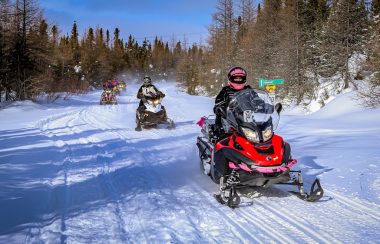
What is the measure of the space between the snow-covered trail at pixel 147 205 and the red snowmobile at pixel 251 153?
0.24 meters

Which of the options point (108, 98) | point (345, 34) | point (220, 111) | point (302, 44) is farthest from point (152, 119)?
point (302, 44)

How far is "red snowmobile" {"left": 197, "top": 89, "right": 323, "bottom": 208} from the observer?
187 inches

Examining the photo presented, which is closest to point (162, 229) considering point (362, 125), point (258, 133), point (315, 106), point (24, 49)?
point (258, 133)

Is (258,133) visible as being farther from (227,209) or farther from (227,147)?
(227,209)

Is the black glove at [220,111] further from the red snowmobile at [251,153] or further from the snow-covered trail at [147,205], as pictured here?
the snow-covered trail at [147,205]

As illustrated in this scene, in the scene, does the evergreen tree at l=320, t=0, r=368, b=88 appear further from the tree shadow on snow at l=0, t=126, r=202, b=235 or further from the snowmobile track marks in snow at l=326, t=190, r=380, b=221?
the snowmobile track marks in snow at l=326, t=190, r=380, b=221

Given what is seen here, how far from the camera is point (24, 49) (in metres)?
23.4

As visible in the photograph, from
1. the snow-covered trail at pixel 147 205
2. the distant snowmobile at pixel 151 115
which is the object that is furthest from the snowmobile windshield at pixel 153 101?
the snow-covered trail at pixel 147 205

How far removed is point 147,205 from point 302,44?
23935mm

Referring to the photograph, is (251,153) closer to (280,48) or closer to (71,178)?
(71,178)

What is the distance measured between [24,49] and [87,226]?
2239cm

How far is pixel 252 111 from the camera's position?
16.7ft

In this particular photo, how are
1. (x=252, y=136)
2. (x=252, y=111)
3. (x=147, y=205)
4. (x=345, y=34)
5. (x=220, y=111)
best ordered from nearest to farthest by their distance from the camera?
(x=147, y=205) < (x=252, y=136) < (x=252, y=111) < (x=220, y=111) < (x=345, y=34)

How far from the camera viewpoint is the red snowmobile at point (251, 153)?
187 inches
